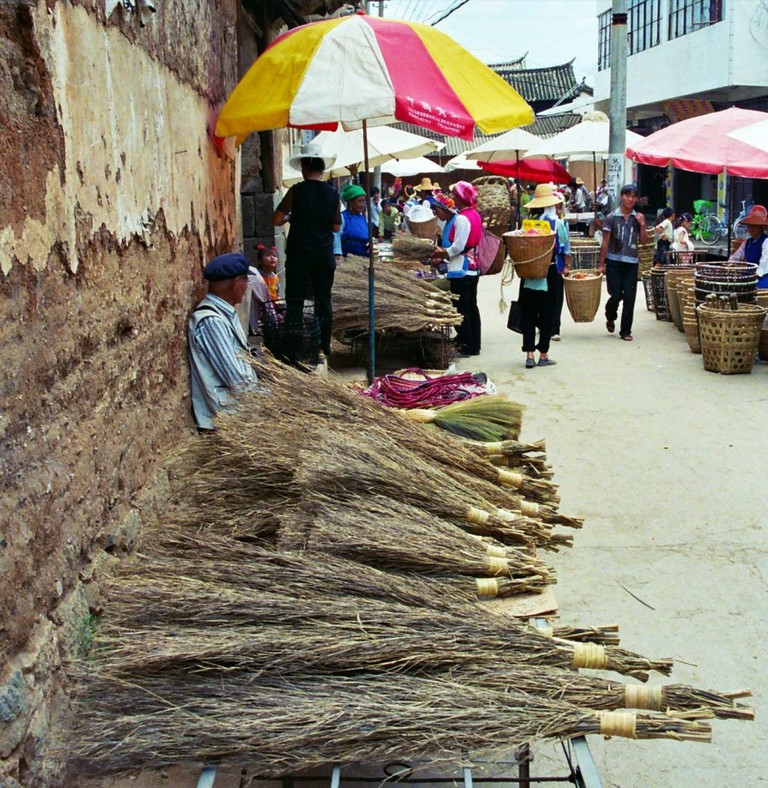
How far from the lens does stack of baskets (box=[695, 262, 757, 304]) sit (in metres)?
8.35

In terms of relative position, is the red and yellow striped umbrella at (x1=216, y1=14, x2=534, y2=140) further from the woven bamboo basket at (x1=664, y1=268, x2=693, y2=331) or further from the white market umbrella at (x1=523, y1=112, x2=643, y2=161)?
the white market umbrella at (x1=523, y1=112, x2=643, y2=161)

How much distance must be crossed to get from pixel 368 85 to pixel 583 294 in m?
6.25

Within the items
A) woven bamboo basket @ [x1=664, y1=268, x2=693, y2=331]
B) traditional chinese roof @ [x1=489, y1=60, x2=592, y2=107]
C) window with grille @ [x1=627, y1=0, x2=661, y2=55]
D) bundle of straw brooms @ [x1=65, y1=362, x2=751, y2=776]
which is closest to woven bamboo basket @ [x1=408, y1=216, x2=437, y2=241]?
woven bamboo basket @ [x1=664, y1=268, x2=693, y2=331]

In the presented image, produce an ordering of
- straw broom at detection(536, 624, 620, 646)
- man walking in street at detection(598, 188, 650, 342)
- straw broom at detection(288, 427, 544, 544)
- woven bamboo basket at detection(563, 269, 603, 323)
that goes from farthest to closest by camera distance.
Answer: woven bamboo basket at detection(563, 269, 603, 323) < man walking in street at detection(598, 188, 650, 342) < straw broom at detection(288, 427, 544, 544) < straw broom at detection(536, 624, 620, 646)

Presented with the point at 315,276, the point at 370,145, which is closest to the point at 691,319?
the point at 315,276

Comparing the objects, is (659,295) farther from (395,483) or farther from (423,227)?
(395,483)

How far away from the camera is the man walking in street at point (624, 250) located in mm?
9680

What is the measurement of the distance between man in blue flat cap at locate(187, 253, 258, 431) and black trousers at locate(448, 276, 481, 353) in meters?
4.55

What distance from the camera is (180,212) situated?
423 centimetres

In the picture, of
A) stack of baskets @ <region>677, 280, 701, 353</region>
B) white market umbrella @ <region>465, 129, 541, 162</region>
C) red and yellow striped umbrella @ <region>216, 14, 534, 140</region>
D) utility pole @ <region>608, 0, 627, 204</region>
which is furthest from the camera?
white market umbrella @ <region>465, 129, 541, 162</region>

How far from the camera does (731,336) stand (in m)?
8.23

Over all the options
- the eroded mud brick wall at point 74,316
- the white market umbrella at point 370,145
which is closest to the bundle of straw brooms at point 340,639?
the eroded mud brick wall at point 74,316

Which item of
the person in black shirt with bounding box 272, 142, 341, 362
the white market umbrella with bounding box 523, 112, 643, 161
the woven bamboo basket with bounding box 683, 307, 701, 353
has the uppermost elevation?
the white market umbrella with bounding box 523, 112, 643, 161

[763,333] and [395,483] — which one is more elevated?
[395,483]
